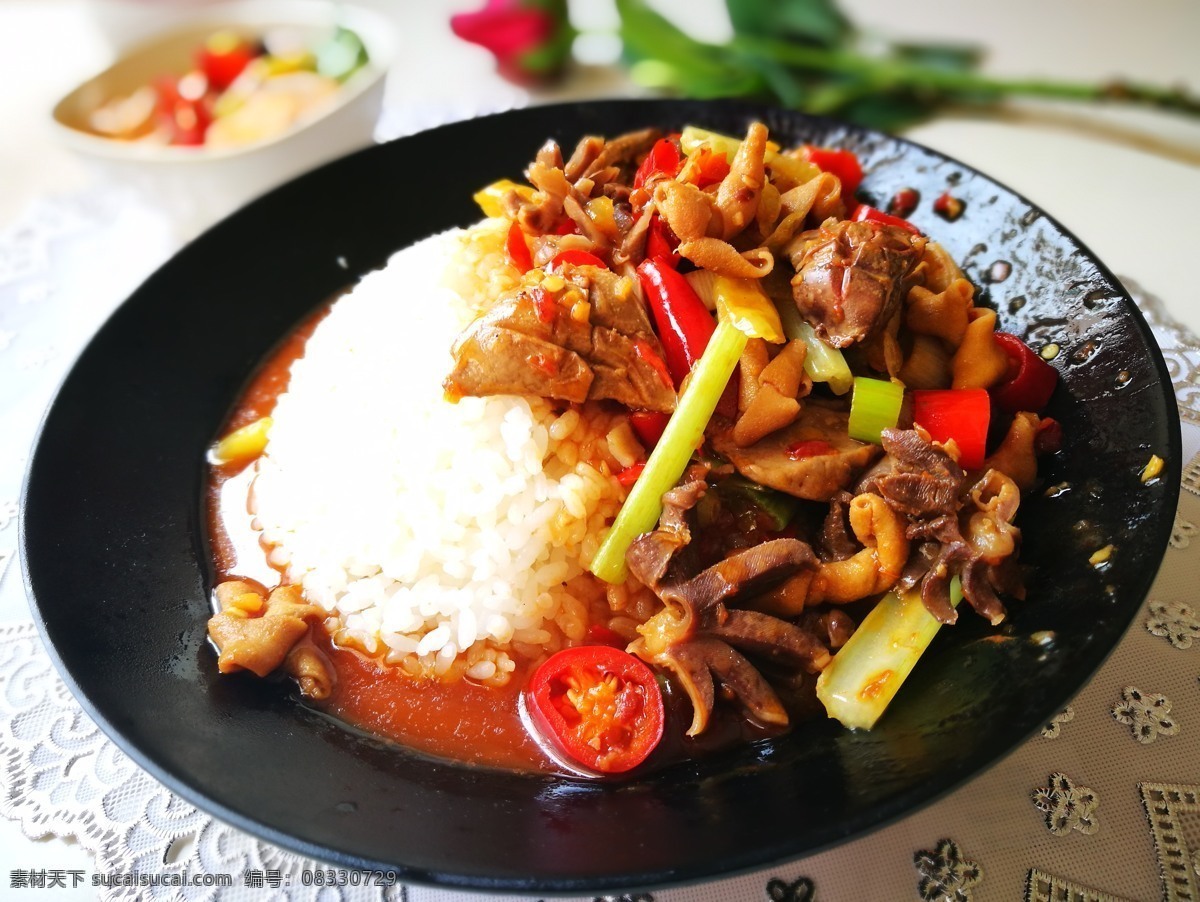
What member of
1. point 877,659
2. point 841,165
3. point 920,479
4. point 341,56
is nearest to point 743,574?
point 877,659

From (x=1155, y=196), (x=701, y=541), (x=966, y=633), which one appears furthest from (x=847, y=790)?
(x=1155, y=196)

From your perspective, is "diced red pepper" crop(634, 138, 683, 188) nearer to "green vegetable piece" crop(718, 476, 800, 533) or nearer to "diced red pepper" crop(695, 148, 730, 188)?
"diced red pepper" crop(695, 148, 730, 188)

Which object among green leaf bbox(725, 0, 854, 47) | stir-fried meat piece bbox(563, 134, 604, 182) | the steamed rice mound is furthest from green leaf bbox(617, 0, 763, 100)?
the steamed rice mound

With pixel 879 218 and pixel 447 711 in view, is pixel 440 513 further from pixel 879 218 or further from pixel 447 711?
pixel 879 218

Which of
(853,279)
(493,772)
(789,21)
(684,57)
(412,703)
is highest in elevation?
(789,21)

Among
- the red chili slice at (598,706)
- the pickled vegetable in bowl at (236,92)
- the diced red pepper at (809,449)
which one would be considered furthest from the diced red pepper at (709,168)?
the pickled vegetable in bowl at (236,92)

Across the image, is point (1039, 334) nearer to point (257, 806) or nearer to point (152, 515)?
point (257, 806)
